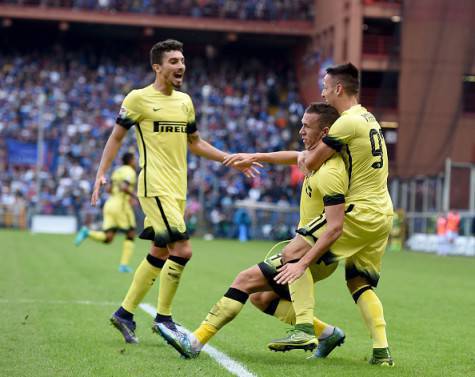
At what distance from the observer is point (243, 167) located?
855 cm

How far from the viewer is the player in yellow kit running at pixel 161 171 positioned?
8.60 metres

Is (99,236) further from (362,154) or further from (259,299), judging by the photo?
(362,154)

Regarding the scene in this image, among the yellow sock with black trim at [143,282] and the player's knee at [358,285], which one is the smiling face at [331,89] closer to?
the player's knee at [358,285]

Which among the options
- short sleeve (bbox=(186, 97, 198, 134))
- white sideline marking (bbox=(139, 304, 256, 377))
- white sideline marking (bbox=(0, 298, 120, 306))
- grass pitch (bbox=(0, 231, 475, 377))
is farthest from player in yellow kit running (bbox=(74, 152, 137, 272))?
white sideline marking (bbox=(139, 304, 256, 377))

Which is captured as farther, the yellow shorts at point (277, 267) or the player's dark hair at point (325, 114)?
the player's dark hair at point (325, 114)

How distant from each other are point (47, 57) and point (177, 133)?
45587 millimetres

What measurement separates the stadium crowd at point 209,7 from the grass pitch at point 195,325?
35.0 metres

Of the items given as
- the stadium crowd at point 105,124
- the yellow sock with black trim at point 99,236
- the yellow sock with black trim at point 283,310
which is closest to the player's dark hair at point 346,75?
the yellow sock with black trim at point 283,310

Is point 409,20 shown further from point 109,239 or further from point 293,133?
point 109,239

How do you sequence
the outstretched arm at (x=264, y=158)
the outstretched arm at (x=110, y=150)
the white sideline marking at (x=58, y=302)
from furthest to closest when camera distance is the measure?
1. the white sideline marking at (x=58, y=302)
2. the outstretched arm at (x=110, y=150)
3. the outstretched arm at (x=264, y=158)


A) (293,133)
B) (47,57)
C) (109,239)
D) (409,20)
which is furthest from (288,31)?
(109,239)

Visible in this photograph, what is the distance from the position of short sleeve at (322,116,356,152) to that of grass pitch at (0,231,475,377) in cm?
157

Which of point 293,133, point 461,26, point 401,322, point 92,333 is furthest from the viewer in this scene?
point 293,133

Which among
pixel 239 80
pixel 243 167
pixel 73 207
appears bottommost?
pixel 73 207
